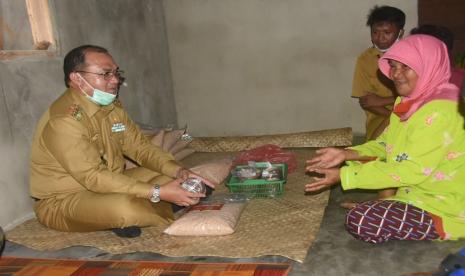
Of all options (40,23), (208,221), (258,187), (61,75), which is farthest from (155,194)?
(40,23)

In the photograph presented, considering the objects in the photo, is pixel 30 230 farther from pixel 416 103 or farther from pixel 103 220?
pixel 416 103

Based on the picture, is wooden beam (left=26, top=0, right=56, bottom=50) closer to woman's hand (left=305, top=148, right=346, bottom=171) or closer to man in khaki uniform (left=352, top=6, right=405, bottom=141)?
woman's hand (left=305, top=148, right=346, bottom=171)

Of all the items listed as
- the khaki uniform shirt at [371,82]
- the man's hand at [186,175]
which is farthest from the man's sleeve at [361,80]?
the man's hand at [186,175]

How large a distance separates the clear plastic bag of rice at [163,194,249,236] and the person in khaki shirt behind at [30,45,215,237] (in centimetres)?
12

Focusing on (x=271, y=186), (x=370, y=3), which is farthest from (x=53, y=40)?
(x=370, y=3)

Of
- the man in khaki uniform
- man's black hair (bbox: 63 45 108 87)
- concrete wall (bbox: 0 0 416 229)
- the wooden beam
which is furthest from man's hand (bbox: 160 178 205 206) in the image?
concrete wall (bbox: 0 0 416 229)

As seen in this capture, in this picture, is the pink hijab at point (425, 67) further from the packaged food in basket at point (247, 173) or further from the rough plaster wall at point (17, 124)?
the rough plaster wall at point (17, 124)

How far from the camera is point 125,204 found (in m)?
2.70

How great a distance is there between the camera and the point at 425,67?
2254 millimetres

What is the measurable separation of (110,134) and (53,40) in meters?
1.21

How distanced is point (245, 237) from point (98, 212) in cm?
94

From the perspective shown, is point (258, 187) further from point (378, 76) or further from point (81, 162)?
point (378, 76)

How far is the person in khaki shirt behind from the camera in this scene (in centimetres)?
272

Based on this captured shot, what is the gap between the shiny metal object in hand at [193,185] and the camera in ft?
9.03
